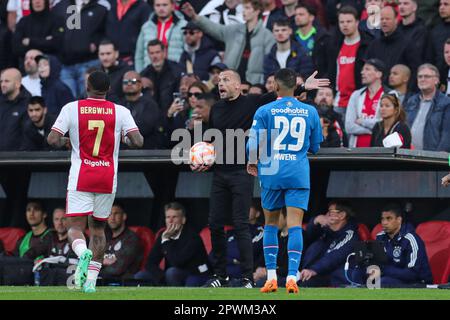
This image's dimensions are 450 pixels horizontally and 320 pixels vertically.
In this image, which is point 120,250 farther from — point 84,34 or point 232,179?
point 84,34

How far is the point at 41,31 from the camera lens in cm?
1983

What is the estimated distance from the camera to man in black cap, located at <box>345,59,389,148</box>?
1591 cm

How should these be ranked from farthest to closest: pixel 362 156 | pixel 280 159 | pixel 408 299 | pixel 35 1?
pixel 35 1 < pixel 362 156 < pixel 280 159 < pixel 408 299

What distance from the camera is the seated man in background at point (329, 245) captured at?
15.1 metres

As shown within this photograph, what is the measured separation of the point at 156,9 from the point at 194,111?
3286mm

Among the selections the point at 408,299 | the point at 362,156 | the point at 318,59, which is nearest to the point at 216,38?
the point at 318,59

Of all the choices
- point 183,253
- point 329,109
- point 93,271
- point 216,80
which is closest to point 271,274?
point 93,271

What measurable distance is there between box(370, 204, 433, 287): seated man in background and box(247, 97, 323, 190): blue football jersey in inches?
130

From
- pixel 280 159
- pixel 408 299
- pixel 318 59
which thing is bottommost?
pixel 408 299

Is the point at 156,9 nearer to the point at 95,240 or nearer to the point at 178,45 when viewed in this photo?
the point at 178,45

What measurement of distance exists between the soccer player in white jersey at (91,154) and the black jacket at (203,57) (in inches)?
251

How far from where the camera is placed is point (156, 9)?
61.2 feet

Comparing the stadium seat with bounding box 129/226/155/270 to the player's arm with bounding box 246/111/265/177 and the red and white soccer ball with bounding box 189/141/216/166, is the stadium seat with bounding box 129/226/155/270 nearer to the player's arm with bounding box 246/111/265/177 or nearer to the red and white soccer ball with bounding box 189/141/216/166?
the red and white soccer ball with bounding box 189/141/216/166

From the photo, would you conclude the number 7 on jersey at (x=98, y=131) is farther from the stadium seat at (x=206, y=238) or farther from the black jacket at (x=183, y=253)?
the stadium seat at (x=206, y=238)
